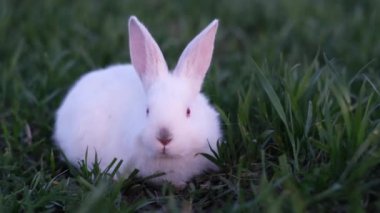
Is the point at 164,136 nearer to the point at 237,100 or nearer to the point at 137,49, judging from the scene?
the point at 137,49

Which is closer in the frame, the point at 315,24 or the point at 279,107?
the point at 279,107

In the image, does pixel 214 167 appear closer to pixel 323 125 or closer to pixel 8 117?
pixel 323 125

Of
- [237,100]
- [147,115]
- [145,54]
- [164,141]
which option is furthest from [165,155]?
[237,100]

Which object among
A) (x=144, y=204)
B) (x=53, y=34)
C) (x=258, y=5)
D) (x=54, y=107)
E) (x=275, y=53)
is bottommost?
(x=144, y=204)

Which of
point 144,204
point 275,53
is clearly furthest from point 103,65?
point 144,204

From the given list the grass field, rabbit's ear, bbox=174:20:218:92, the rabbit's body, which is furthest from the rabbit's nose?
rabbit's ear, bbox=174:20:218:92

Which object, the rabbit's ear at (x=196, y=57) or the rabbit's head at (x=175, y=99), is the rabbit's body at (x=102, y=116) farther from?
the rabbit's ear at (x=196, y=57)
